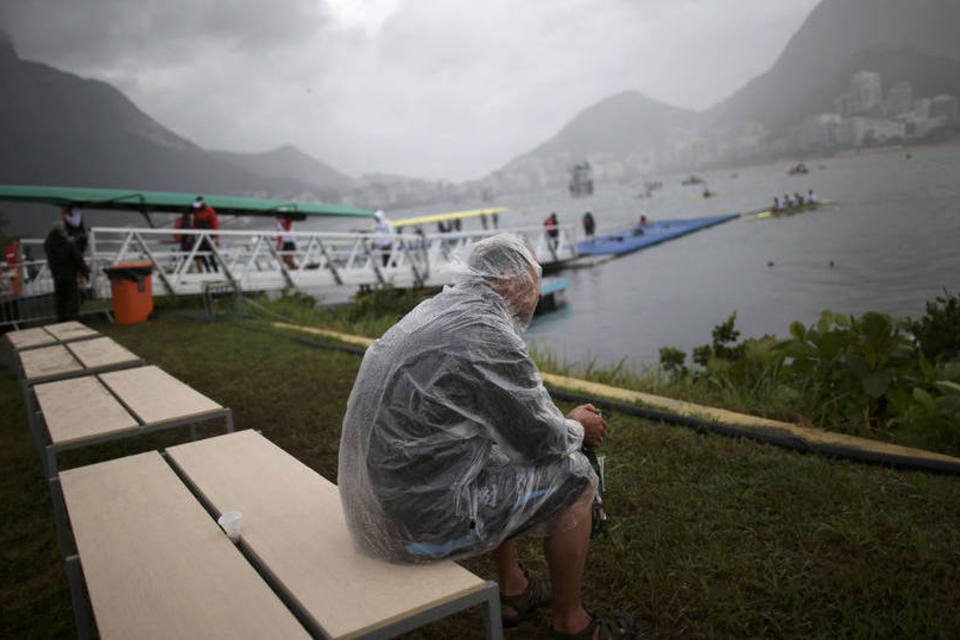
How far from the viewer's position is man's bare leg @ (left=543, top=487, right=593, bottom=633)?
6.42ft

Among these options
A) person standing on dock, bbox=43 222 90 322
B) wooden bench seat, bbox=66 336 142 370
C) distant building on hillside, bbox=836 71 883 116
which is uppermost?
A: distant building on hillside, bbox=836 71 883 116

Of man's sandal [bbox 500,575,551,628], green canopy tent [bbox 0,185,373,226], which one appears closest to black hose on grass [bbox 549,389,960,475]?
man's sandal [bbox 500,575,551,628]

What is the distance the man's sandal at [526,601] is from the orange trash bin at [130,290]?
9226 mm

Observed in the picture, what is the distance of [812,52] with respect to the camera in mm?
20500

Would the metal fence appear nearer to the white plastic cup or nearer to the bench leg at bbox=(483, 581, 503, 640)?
the white plastic cup

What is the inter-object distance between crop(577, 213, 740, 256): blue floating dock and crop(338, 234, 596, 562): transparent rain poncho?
24.7 m

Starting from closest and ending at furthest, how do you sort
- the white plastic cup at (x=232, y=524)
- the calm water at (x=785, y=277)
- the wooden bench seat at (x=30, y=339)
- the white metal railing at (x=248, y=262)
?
1. the white plastic cup at (x=232, y=524)
2. the wooden bench seat at (x=30, y=339)
3. the calm water at (x=785, y=277)
4. the white metal railing at (x=248, y=262)

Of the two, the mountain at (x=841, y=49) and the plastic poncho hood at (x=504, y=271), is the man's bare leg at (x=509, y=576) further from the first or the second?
the mountain at (x=841, y=49)

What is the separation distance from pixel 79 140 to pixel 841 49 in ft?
170

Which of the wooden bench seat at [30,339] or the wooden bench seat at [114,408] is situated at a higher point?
the wooden bench seat at [30,339]

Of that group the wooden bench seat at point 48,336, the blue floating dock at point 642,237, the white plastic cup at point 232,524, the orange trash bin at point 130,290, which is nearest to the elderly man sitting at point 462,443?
the white plastic cup at point 232,524

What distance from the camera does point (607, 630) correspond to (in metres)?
2.08

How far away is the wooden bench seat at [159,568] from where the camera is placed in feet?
4.92

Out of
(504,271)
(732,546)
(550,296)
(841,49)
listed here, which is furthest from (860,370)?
(841,49)
